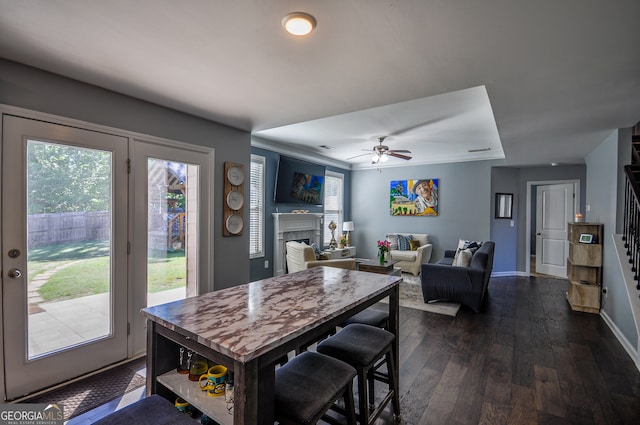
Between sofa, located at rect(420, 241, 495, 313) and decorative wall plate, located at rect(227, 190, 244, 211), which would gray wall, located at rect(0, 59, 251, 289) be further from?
sofa, located at rect(420, 241, 495, 313)

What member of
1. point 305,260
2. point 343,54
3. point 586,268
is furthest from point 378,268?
point 343,54

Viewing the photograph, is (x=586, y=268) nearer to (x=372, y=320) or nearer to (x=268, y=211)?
(x=372, y=320)

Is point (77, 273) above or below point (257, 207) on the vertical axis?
below

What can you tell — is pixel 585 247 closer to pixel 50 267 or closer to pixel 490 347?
pixel 490 347

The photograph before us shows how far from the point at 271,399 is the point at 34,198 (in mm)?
2397

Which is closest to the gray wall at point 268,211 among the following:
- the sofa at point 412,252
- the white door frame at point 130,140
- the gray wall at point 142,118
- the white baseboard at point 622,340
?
the gray wall at point 142,118

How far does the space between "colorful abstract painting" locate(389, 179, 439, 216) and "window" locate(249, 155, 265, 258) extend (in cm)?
352

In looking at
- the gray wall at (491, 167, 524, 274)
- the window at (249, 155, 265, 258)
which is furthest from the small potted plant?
the gray wall at (491, 167, 524, 274)

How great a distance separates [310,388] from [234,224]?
2.68 m

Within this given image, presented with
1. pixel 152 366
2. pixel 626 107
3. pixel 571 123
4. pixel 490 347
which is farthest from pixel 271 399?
pixel 571 123

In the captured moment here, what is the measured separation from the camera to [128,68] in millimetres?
2219

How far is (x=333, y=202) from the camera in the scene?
7641mm

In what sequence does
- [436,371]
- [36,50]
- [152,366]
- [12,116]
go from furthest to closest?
1. [436,371]
2. [12,116]
3. [36,50]
4. [152,366]

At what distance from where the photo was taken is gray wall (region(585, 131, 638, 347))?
3.21m
